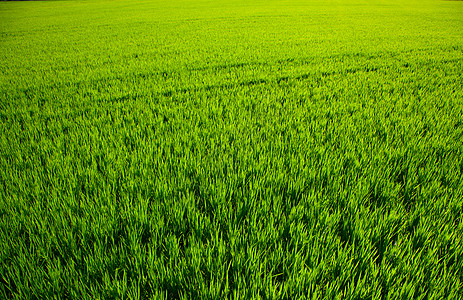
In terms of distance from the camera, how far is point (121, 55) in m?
6.20

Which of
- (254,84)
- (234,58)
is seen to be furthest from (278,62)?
(254,84)

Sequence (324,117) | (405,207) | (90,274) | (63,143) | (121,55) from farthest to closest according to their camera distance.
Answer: (121,55)
(324,117)
(63,143)
(405,207)
(90,274)

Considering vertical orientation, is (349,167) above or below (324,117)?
below

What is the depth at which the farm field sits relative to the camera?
92 cm

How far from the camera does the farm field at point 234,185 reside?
92 cm

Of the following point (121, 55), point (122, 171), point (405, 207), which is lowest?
point (405, 207)

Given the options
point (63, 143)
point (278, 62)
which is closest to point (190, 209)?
point (63, 143)

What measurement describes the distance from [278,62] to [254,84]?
173 cm

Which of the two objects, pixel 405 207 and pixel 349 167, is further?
pixel 349 167

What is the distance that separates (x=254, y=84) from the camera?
3.93 meters

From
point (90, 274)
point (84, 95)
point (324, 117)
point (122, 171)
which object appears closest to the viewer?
point (90, 274)

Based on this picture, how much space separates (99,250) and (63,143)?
1530 millimetres

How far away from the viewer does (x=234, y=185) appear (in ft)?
4.82

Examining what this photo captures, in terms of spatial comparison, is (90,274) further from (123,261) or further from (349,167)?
(349,167)
